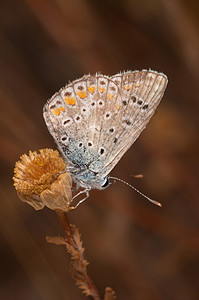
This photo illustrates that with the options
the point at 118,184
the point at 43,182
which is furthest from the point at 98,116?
the point at 118,184

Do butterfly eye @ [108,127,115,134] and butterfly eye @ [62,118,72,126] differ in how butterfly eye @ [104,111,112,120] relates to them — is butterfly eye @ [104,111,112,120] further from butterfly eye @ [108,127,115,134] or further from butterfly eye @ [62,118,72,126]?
butterfly eye @ [62,118,72,126]

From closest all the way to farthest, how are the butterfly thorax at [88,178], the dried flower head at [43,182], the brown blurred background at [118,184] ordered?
1. the dried flower head at [43,182]
2. the butterfly thorax at [88,178]
3. the brown blurred background at [118,184]

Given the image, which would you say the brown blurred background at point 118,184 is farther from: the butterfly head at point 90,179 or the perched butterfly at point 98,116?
the butterfly head at point 90,179

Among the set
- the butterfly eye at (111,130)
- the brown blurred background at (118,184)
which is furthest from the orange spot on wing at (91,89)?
the brown blurred background at (118,184)

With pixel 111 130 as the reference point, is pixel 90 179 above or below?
below

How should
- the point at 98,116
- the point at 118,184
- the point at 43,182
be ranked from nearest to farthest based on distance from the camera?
the point at 43,182 < the point at 98,116 < the point at 118,184

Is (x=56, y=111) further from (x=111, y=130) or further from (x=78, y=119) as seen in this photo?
(x=111, y=130)
